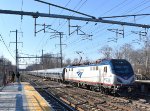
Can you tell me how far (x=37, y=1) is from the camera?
63.8 ft

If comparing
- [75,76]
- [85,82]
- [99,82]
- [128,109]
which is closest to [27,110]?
[128,109]

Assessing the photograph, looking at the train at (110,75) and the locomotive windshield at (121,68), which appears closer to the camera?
the train at (110,75)

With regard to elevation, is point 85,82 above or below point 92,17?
below

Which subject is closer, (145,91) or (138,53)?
(145,91)

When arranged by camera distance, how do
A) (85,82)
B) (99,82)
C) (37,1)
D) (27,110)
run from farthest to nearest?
1. (85,82)
2. (99,82)
3. (37,1)
4. (27,110)

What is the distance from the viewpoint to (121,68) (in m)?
28.8

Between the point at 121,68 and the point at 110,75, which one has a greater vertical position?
the point at 121,68

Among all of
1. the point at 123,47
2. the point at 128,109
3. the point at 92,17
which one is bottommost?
the point at 128,109

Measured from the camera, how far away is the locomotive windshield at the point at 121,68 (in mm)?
28397

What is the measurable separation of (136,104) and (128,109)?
9.20ft

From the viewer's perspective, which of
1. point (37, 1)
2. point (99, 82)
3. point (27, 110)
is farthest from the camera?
point (99, 82)

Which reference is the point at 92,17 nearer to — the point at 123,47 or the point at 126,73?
the point at 126,73

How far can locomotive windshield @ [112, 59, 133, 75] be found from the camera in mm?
28397

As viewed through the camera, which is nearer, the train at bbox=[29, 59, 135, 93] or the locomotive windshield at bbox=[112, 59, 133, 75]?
the train at bbox=[29, 59, 135, 93]
